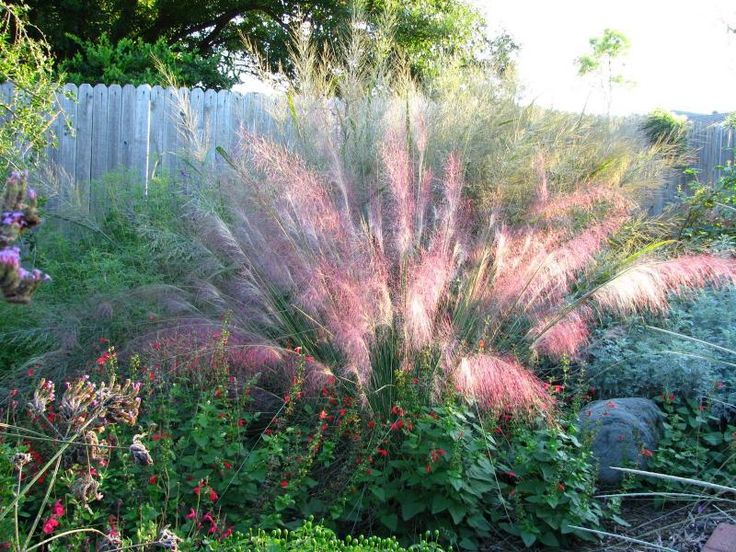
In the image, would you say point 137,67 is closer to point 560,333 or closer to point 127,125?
point 127,125

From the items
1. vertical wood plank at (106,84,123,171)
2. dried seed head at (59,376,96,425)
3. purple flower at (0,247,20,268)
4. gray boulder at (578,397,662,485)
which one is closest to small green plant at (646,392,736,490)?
gray boulder at (578,397,662,485)

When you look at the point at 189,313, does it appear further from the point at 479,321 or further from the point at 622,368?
the point at 622,368

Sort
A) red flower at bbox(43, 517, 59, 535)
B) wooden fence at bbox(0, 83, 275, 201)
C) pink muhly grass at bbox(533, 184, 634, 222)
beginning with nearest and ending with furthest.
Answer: red flower at bbox(43, 517, 59, 535) → pink muhly grass at bbox(533, 184, 634, 222) → wooden fence at bbox(0, 83, 275, 201)

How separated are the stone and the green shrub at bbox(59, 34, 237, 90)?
7.02 meters

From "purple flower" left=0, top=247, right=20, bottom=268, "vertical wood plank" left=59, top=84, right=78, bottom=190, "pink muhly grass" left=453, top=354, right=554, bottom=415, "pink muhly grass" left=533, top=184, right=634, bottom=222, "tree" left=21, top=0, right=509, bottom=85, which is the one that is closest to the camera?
"purple flower" left=0, top=247, right=20, bottom=268

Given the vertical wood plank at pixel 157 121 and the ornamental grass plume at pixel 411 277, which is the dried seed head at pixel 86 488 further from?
the vertical wood plank at pixel 157 121

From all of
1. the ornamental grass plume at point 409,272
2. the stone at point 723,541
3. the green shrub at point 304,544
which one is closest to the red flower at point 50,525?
the green shrub at point 304,544

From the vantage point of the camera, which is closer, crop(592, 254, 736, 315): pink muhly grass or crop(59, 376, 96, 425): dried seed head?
crop(59, 376, 96, 425): dried seed head

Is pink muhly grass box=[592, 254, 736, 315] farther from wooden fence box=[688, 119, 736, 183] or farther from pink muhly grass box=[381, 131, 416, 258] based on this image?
wooden fence box=[688, 119, 736, 183]

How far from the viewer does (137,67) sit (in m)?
9.41

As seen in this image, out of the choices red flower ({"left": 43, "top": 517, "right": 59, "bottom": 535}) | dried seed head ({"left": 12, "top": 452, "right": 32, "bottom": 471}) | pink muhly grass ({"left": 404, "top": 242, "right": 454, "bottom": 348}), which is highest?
pink muhly grass ({"left": 404, "top": 242, "right": 454, "bottom": 348})

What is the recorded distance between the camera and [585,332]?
371 cm

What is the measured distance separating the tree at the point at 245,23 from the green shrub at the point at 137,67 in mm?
1395

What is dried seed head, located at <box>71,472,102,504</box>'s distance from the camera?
2.18 meters
